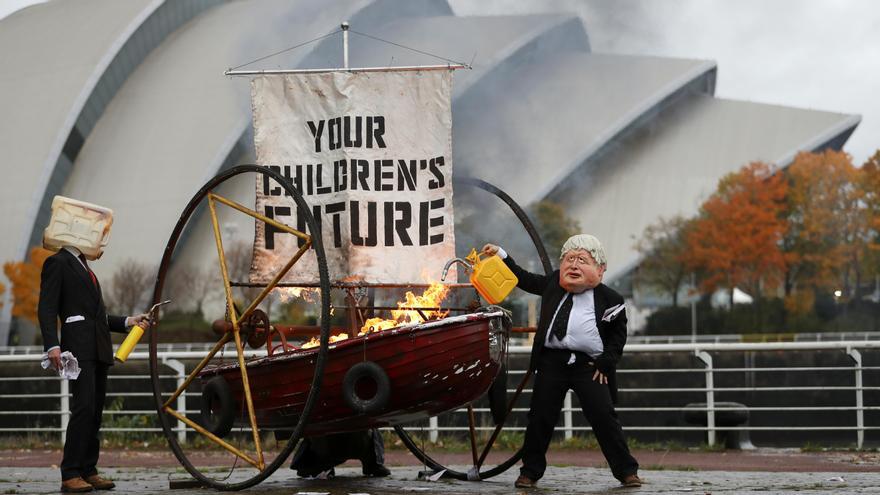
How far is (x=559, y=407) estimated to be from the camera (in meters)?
8.94

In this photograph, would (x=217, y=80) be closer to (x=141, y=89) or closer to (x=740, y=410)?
(x=141, y=89)

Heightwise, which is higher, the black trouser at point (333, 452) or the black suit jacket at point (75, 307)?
the black suit jacket at point (75, 307)

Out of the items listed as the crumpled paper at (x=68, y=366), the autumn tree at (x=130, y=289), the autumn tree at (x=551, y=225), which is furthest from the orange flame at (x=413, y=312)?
the autumn tree at (x=130, y=289)

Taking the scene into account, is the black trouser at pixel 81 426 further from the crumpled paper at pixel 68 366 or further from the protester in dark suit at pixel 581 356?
the protester in dark suit at pixel 581 356

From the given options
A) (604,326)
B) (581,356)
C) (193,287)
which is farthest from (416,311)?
(193,287)

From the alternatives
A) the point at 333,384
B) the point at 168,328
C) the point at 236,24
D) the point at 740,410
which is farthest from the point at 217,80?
the point at 333,384

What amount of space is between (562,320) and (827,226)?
145 feet

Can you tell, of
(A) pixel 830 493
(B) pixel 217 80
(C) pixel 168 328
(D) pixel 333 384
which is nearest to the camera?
(A) pixel 830 493

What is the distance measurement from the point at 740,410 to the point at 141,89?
176ft

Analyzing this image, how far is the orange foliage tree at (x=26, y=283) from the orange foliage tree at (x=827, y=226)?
98.9 feet

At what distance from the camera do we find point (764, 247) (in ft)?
166

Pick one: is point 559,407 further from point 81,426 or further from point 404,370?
point 81,426

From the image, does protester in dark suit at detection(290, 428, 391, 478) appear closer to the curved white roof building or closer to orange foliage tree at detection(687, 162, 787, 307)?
orange foliage tree at detection(687, 162, 787, 307)

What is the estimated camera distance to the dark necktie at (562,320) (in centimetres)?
874
